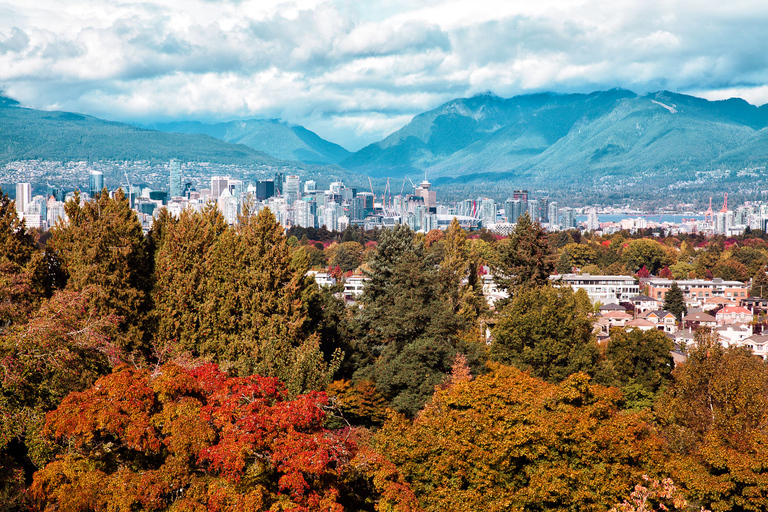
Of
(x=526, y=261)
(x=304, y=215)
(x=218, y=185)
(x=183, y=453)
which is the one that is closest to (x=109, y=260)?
(x=183, y=453)

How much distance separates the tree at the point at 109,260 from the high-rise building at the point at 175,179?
158256mm

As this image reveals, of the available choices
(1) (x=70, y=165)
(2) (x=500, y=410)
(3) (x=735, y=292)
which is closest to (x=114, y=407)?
(2) (x=500, y=410)

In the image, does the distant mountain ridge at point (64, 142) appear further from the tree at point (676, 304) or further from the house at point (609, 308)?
the tree at point (676, 304)

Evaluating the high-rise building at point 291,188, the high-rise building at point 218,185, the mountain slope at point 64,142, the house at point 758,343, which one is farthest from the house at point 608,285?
the mountain slope at point 64,142

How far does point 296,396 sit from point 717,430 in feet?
21.5

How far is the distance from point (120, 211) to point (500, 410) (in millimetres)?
8256

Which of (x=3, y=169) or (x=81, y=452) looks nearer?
(x=81, y=452)

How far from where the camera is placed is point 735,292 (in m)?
48.4

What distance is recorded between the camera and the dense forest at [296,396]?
7.38m

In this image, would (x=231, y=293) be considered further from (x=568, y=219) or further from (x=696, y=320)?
(x=568, y=219)

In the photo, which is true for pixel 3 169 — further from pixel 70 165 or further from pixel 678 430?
pixel 678 430

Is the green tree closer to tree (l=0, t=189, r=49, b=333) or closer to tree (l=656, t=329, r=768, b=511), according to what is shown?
tree (l=656, t=329, r=768, b=511)

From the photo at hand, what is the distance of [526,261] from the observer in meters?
20.8

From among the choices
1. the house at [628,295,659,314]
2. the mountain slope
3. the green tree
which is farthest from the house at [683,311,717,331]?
the mountain slope
